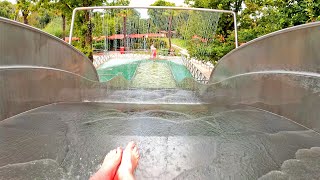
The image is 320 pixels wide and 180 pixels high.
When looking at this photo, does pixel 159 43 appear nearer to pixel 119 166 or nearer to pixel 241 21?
pixel 241 21

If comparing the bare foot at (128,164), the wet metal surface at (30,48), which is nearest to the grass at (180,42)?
the wet metal surface at (30,48)

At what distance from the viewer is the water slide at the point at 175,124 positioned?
2.18 metres

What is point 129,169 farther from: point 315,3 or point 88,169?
point 315,3

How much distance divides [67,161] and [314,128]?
7.11 ft

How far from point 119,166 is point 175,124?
138 cm

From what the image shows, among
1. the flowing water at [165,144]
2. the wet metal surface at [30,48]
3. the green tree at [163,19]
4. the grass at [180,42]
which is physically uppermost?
the green tree at [163,19]

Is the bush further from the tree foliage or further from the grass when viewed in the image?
the tree foliage

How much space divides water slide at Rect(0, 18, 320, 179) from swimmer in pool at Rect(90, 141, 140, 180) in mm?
118

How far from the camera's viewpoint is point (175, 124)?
332 centimetres

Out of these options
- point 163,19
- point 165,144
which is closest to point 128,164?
point 165,144

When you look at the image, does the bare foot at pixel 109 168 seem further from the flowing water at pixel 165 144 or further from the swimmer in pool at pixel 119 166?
the flowing water at pixel 165 144

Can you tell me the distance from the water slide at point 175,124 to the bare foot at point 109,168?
16 cm

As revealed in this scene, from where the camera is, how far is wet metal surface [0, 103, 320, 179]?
213 centimetres

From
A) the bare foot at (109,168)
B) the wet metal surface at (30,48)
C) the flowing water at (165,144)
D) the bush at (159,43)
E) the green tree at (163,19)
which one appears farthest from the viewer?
the bush at (159,43)
